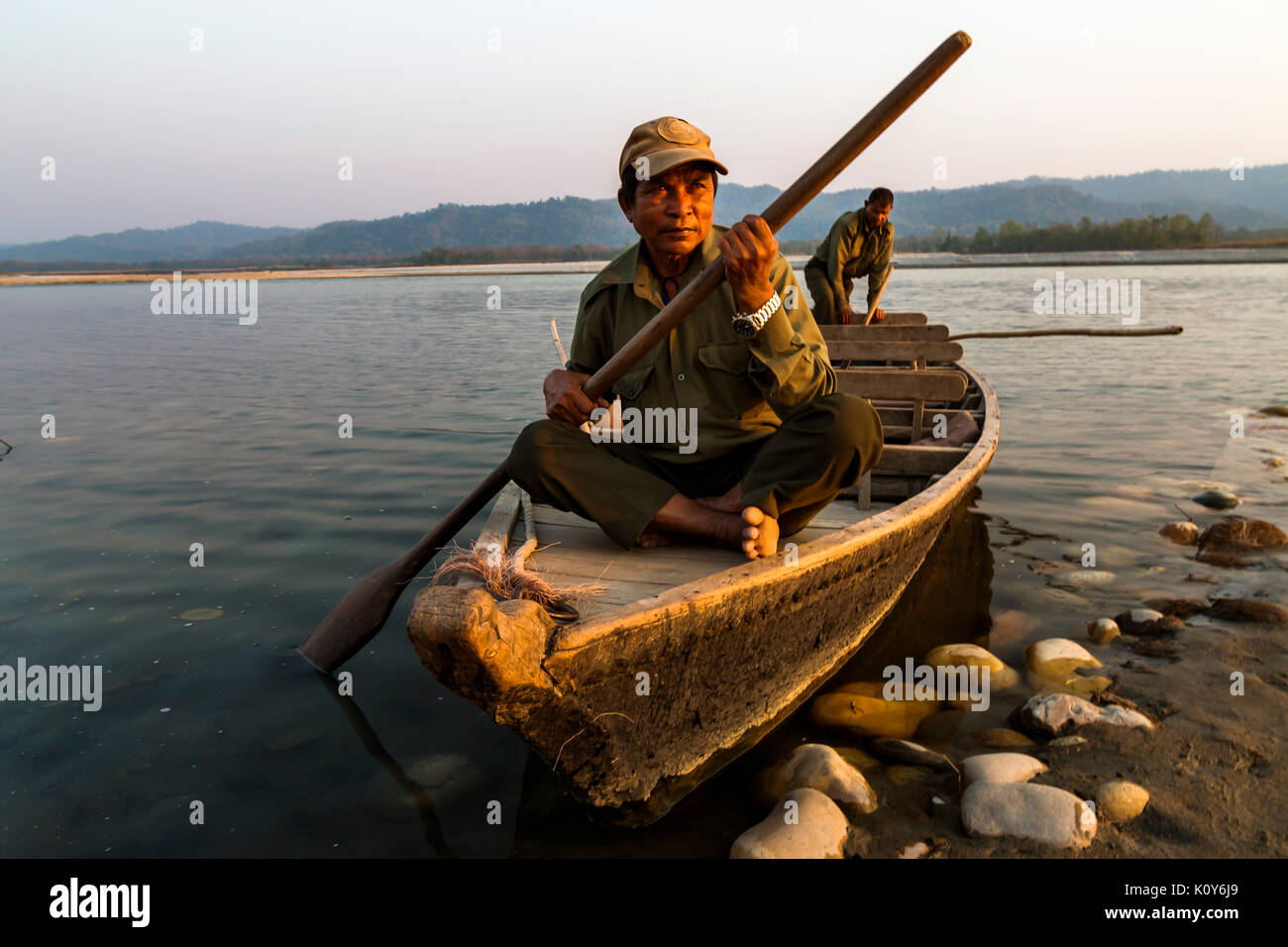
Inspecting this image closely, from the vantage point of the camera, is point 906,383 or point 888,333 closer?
point 906,383

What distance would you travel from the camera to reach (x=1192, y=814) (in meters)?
2.95

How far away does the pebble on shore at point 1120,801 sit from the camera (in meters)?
2.96

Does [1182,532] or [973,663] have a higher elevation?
[1182,532]

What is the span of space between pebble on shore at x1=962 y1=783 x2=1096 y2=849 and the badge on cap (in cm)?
261

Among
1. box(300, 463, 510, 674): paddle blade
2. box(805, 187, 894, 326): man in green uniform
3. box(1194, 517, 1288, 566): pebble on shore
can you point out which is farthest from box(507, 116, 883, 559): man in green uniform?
box(805, 187, 894, 326): man in green uniform

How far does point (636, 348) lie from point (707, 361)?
325 millimetres

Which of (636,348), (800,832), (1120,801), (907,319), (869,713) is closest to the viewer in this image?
(800,832)

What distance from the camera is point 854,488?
227 inches

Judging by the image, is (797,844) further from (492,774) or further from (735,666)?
(492,774)

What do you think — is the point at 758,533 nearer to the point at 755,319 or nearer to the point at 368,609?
the point at 755,319

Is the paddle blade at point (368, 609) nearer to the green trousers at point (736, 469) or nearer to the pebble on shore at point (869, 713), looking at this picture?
the green trousers at point (736, 469)

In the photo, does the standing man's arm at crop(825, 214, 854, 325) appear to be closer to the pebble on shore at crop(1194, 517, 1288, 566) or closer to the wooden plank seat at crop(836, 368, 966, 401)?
the wooden plank seat at crop(836, 368, 966, 401)

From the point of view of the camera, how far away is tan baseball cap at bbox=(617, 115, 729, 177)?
9.62ft

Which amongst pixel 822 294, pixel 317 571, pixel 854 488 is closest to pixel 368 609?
pixel 317 571
